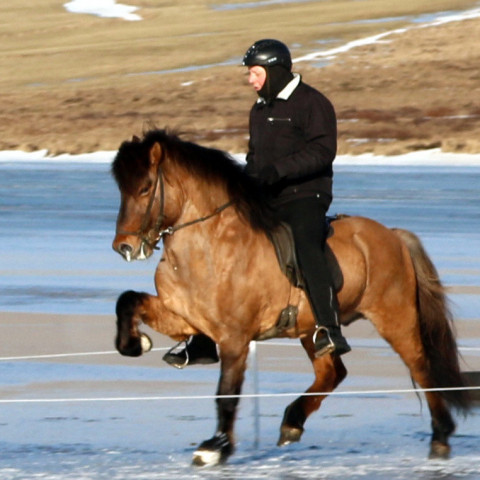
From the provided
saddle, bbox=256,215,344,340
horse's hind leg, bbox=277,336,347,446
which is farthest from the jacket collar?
horse's hind leg, bbox=277,336,347,446

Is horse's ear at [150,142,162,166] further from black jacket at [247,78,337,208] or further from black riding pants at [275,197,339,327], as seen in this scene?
black riding pants at [275,197,339,327]

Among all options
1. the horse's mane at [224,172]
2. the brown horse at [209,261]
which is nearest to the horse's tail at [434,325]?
the brown horse at [209,261]

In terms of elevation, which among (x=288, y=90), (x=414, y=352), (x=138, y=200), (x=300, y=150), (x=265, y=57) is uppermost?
(x=265, y=57)

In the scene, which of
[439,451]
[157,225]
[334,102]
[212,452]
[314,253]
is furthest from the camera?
[334,102]

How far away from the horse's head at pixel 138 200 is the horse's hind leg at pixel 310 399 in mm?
1315

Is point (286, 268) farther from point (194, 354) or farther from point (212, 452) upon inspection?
point (212, 452)

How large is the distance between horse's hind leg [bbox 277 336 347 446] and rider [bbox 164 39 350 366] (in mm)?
450

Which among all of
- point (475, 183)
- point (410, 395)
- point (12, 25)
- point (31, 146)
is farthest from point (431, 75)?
point (410, 395)

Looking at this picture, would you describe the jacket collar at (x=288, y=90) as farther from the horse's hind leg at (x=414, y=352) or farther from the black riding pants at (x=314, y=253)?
the horse's hind leg at (x=414, y=352)

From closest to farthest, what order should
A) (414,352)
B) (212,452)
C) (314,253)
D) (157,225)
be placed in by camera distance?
(212,452) < (157,225) < (314,253) < (414,352)

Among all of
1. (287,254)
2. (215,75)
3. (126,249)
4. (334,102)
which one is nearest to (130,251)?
(126,249)

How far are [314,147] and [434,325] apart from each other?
152cm

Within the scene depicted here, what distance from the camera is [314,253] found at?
7.55m

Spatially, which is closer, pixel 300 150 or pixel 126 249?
pixel 126 249
